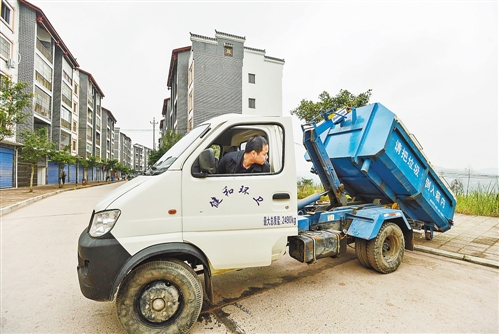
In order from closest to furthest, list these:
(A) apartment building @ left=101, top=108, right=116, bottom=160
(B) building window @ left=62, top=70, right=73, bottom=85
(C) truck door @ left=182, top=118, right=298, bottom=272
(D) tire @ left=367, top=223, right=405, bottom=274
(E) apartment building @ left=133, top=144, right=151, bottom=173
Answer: (C) truck door @ left=182, top=118, right=298, bottom=272 < (D) tire @ left=367, top=223, right=405, bottom=274 < (B) building window @ left=62, top=70, right=73, bottom=85 < (A) apartment building @ left=101, top=108, right=116, bottom=160 < (E) apartment building @ left=133, top=144, right=151, bottom=173

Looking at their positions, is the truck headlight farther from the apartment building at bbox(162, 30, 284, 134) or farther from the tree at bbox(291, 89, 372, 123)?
the apartment building at bbox(162, 30, 284, 134)

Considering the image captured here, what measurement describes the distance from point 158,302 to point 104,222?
3.12ft

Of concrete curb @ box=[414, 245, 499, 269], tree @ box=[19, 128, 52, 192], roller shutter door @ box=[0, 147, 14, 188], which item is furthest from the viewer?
roller shutter door @ box=[0, 147, 14, 188]

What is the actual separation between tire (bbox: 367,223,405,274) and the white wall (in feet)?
85.2

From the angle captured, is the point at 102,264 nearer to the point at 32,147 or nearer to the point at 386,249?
the point at 386,249

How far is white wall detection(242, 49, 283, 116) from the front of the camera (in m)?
30.0

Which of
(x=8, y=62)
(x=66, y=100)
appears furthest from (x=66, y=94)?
(x=8, y=62)

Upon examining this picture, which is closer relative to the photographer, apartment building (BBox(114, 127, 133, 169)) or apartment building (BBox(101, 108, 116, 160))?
apartment building (BBox(101, 108, 116, 160))

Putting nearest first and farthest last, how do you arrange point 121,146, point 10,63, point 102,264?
1. point 102,264
2. point 10,63
3. point 121,146

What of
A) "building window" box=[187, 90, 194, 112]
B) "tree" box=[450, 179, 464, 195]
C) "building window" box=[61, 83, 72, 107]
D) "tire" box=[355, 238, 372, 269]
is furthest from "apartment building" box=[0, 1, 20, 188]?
"tree" box=[450, 179, 464, 195]

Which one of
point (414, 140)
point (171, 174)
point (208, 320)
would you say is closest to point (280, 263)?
point (208, 320)

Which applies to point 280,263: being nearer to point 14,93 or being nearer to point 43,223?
point 43,223

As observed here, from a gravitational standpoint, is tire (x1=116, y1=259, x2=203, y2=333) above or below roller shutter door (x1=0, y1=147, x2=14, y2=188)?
Answer: below

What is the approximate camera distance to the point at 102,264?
2.49 metres
